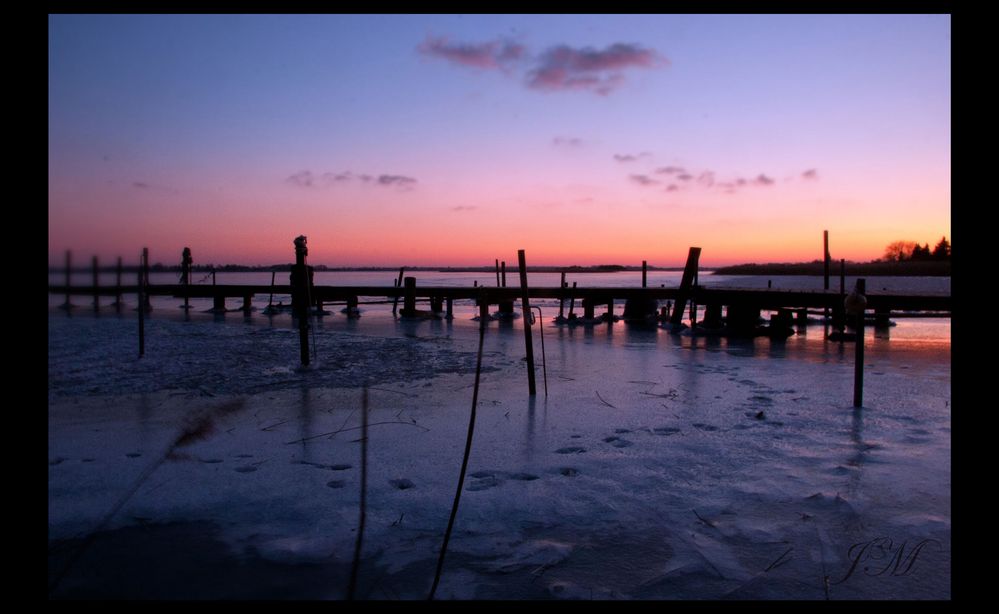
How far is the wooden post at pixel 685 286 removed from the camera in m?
19.0

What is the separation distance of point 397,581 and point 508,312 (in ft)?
67.7

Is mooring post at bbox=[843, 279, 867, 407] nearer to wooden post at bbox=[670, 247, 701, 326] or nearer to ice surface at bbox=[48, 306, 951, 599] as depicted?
ice surface at bbox=[48, 306, 951, 599]

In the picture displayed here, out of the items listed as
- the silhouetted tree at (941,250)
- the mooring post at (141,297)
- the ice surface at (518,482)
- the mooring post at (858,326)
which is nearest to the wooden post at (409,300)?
the mooring post at (141,297)

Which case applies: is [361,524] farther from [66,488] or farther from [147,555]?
[66,488]

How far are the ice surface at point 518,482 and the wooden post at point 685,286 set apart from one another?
29.2ft

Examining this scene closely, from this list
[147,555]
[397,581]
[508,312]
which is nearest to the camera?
[397,581]

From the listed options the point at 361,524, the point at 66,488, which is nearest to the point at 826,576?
the point at 361,524

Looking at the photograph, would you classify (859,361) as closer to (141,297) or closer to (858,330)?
(858,330)

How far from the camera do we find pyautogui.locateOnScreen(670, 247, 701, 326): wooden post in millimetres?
19000

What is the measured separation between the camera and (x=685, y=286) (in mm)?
19438

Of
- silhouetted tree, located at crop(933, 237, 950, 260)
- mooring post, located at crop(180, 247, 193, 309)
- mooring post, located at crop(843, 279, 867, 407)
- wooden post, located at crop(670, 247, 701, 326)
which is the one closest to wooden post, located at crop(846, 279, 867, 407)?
mooring post, located at crop(843, 279, 867, 407)
